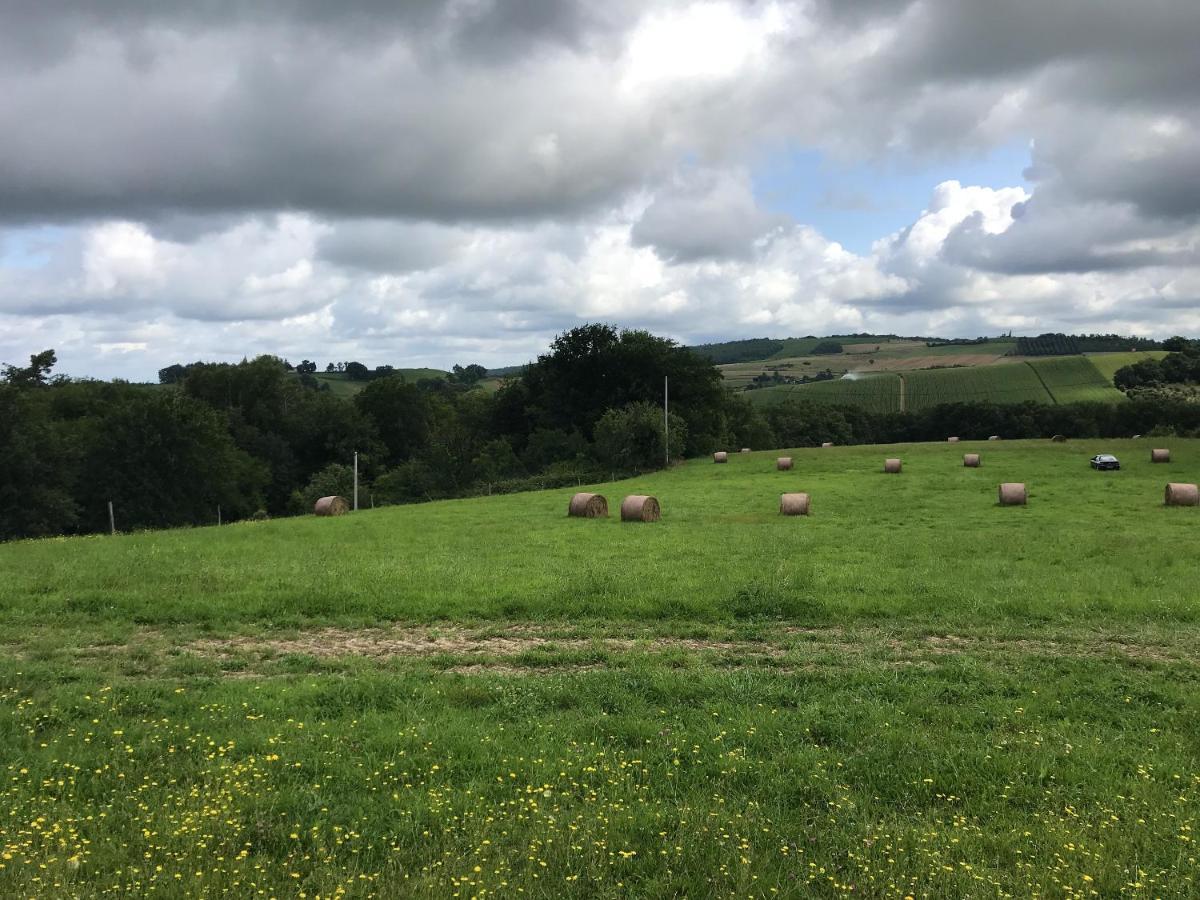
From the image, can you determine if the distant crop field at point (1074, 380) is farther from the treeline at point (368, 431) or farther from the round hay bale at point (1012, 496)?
the round hay bale at point (1012, 496)

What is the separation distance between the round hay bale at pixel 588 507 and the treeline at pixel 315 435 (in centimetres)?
2372

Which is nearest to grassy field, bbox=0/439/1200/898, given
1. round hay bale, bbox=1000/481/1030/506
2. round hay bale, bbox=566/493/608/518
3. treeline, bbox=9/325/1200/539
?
round hay bale, bbox=566/493/608/518

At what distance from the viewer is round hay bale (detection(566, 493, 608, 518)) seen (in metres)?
30.3

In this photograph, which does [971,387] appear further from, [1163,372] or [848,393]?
[1163,372]

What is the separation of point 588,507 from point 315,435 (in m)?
78.2

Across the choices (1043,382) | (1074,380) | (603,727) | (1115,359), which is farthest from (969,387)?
(603,727)

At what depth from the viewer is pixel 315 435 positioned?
324 feet

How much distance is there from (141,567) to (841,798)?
16.7 m

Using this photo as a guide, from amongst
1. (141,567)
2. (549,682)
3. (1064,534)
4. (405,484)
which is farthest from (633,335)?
(549,682)

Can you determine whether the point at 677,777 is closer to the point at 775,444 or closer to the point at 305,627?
the point at 305,627

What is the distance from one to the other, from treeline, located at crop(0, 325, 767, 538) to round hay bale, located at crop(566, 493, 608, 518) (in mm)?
23724

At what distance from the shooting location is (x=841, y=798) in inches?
244

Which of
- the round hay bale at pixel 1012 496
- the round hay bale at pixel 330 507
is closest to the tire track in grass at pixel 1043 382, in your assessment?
the round hay bale at pixel 1012 496

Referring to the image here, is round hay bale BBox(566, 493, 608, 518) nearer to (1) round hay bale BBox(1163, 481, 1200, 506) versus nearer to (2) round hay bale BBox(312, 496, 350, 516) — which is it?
(2) round hay bale BBox(312, 496, 350, 516)
